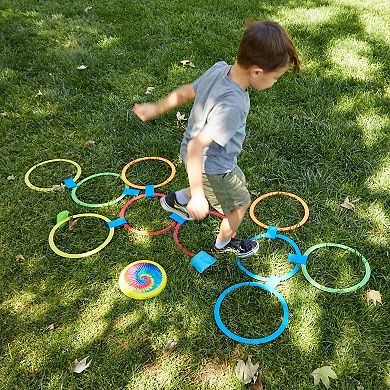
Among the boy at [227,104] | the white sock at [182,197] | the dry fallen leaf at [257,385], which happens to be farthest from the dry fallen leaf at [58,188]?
the dry fallen leaf at [257,385]

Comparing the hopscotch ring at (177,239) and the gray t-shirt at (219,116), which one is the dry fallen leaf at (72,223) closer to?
the hopscotch ring at (177,239)

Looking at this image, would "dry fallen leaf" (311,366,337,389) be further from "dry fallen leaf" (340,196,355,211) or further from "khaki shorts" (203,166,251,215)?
"dry fallen leaf" (340,196,355,211)

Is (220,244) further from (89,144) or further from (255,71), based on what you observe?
(89,144)

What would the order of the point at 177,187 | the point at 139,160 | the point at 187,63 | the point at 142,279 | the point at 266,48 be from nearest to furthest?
the point at 266,48 < the point at 142,279 < the point at 177,187 < the point at 139,160 < the point at 187,63

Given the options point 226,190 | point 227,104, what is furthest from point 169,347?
point 227,104

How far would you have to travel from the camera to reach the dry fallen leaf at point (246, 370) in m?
2.51

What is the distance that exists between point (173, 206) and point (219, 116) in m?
1.27

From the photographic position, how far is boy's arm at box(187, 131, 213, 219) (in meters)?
2.34

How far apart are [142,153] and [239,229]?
1.34 m

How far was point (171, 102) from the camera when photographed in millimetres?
2883

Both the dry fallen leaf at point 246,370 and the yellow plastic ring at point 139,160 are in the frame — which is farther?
the yellow plastic ring at point 139,160

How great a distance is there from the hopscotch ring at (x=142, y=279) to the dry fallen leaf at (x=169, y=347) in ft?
1.19

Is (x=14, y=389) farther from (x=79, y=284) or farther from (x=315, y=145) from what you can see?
(x=315, y=145)

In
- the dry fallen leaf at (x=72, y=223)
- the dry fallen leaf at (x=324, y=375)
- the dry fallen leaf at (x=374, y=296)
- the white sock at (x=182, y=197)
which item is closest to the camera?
the dry fallen leaf at (x=324, y=375)
